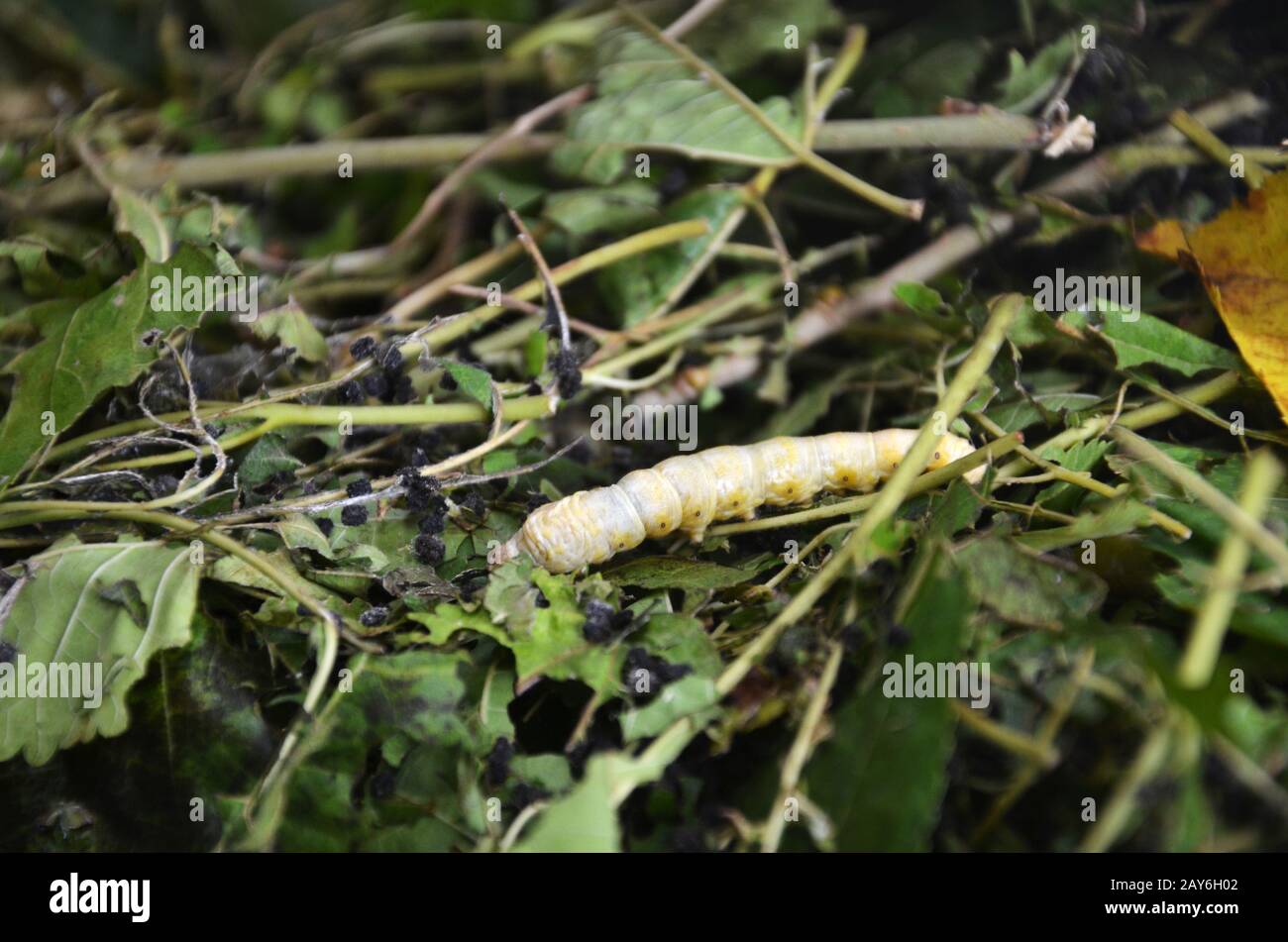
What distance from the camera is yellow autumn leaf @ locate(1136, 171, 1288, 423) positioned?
1454 millimetres

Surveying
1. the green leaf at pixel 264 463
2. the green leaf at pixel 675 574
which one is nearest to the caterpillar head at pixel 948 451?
the green leaf at pixel 675 574

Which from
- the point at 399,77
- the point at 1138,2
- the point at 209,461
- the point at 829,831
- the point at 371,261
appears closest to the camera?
the point at 829,831

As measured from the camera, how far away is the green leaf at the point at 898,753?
0.99 m

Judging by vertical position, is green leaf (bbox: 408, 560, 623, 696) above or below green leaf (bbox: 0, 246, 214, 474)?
below

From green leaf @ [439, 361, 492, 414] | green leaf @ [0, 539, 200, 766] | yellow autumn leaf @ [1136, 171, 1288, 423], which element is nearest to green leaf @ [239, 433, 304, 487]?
green leaf @ [0, 539, 200, 766]

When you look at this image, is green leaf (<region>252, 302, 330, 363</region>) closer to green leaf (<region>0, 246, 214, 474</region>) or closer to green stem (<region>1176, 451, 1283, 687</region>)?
green leaf (<region>0, 246, 214, 474</region>)

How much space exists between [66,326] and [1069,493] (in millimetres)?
1664

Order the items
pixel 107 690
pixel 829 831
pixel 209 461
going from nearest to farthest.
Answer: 1. pixel 829 831
2. pixel 107 690
3. pixel 209 461

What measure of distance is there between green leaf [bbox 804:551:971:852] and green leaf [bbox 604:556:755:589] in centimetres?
29

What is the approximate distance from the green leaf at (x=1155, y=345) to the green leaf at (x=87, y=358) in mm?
1479

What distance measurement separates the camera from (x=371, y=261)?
6.78ft

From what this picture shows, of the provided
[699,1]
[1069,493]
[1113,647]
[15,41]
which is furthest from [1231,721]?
[15,41]

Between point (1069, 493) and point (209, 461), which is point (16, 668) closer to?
point (209, 461)

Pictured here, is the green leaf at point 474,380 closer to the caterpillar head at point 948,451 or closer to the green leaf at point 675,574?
the green leaf at point 675,574
